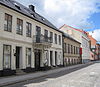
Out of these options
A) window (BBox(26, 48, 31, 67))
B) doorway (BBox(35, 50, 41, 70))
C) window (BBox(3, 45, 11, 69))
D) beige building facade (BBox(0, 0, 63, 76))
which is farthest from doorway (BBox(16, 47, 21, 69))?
doorway (BBox(35, 50, 41, 70))

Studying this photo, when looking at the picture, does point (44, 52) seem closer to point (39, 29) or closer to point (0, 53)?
point (39, 29)

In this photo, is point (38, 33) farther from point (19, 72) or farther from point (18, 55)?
point (19, 72)

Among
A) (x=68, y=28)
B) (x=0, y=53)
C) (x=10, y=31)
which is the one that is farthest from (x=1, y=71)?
(x=68, y=28)

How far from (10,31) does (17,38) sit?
1.42 meters

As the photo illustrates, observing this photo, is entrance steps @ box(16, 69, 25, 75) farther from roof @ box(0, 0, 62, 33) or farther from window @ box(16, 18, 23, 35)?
roof @ box(0, 0, 62, 33)

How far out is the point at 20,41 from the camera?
63.2ft

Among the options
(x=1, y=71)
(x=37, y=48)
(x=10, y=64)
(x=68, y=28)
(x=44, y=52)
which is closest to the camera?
(x=1, y=71)

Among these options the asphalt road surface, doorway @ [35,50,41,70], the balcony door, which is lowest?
the asphalt road surface

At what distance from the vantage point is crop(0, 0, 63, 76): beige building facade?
16531 mm

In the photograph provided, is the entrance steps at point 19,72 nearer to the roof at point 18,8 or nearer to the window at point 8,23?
the window at point 8,23

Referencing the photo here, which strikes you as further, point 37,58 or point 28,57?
point 37,58

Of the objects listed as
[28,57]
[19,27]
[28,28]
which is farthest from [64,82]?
[28,28]

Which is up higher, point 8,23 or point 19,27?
point 8,23

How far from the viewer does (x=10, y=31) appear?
17594 millimetres
